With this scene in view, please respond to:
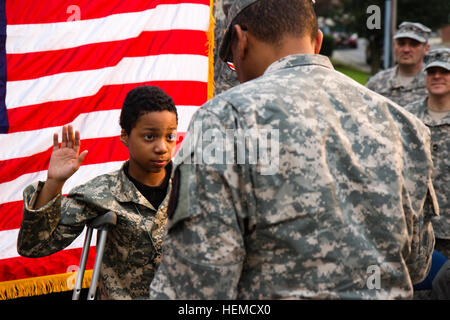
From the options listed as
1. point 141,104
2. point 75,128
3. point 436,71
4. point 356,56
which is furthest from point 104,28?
point 356,56

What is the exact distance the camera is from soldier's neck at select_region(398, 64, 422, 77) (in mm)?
6383

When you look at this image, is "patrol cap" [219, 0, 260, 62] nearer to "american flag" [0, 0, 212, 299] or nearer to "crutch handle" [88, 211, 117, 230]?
"crutch handle" [88, 211, 117, 230]

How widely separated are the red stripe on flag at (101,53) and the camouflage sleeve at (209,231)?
8.97 ft

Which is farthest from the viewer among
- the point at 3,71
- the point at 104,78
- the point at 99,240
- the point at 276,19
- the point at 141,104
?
the point at 104,78

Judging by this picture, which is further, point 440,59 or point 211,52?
point 440,59

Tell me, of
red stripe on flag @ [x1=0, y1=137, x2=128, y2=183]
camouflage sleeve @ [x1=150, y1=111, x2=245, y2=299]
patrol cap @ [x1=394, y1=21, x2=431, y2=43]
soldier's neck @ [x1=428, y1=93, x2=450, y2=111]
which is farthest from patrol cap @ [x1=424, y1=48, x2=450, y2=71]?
camouflage sleeve @ [x1=150, y1=111, x2=245, y2=299]

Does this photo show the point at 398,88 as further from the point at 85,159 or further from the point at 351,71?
the point at 351,71

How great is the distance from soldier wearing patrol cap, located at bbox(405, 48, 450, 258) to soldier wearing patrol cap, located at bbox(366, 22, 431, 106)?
4.50 ft

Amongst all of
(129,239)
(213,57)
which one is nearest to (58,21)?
(213,57)

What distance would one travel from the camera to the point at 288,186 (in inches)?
60.9

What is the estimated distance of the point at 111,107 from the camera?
4.09 metres

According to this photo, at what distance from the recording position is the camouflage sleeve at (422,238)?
1.77 meters

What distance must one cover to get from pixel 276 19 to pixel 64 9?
8.86 ft

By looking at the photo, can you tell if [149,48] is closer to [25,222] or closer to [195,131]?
[25,222]
